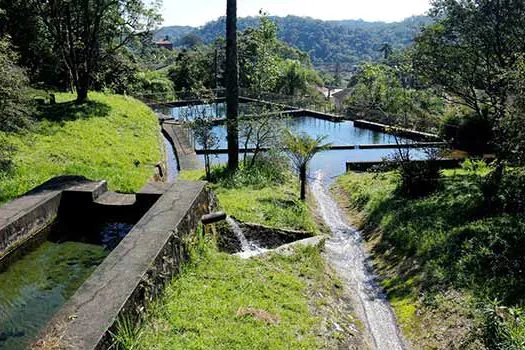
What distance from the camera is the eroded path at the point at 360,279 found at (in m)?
6.72

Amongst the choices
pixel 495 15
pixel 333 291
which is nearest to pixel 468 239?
pixel 333 291

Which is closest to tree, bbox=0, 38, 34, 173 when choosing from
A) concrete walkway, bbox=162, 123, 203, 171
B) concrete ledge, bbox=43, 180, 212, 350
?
concrete ledge, bbox=43, 180, 212, 350

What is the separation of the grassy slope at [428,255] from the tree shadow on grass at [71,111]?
9841mm

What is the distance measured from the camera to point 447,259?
26.0 feet

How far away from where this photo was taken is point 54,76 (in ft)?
88.1

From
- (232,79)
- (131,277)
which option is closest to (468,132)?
(232,79)

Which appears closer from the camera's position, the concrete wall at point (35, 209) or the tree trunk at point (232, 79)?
the concrete wall at point (35, 209)

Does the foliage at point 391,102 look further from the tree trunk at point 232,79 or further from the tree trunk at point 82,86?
the tree trunk at point 82,86

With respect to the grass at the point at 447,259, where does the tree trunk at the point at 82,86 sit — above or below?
above

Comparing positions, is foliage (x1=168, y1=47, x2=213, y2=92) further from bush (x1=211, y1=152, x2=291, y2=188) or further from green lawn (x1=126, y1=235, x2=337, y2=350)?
green lawn (x1=126, y1=235, x2=337, y2=350)

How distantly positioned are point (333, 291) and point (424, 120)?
1616cm

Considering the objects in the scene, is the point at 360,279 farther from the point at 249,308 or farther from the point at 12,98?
the point at 12,98

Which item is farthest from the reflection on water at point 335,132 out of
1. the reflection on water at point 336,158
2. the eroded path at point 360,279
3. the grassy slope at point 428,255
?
the grassy slope at point 428,255

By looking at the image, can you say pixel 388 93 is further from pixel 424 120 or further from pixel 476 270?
pixel 476 270
